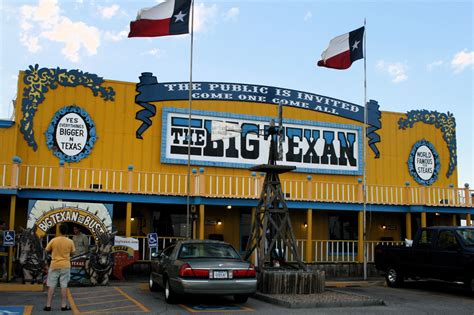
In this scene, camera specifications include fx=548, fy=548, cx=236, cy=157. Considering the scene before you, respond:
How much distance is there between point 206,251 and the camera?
38.2 feet

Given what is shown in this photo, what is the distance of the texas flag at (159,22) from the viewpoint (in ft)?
56.7

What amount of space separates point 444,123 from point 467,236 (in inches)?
484

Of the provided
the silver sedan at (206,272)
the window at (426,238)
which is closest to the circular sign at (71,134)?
the silver sedan at (206,272)

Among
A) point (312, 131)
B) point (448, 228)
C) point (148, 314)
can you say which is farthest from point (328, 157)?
point (148, 314)

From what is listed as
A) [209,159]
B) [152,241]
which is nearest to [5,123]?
[152,241]

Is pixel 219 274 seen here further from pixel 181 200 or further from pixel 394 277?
pixel 181 200

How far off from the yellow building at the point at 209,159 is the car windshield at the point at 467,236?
243 inches

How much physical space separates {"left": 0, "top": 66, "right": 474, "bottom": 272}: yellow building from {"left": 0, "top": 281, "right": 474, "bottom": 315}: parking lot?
4.40 metres

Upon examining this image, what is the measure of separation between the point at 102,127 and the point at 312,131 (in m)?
8.21

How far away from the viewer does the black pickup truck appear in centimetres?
1314

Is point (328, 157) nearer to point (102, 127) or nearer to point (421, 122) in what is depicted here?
point (421, 122)

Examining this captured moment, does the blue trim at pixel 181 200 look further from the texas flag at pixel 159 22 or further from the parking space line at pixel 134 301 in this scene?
the texas flag at pixel 159 22

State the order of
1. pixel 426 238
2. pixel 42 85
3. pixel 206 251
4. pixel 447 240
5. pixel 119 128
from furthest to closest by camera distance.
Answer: pixel 119 128
pixel 42 85
pixel 426 238
pixel 447 240
pixel 206 251

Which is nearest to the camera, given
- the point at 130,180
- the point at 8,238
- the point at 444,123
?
the point at 8,238
